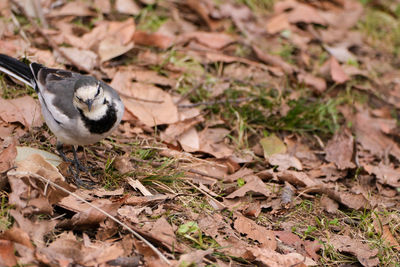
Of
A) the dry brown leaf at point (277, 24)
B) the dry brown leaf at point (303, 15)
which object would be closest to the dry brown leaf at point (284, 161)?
the dry brown leaf at point (277, 24)

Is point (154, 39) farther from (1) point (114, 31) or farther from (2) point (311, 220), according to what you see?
(2) point (311, 220)

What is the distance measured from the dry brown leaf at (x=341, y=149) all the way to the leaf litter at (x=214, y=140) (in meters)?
0.02

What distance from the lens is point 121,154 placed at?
15.5 ft

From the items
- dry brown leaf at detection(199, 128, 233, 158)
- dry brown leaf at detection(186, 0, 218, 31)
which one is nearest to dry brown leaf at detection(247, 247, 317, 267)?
dry brown leaf at detection(199, 128, 233, 158)

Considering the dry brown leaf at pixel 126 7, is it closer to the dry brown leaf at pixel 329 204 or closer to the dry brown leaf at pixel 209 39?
the dry brown leaf at pixel 209 39

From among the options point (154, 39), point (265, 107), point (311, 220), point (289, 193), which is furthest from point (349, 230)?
point (154, 39)

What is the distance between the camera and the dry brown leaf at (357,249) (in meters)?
3.91

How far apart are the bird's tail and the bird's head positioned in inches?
31.3

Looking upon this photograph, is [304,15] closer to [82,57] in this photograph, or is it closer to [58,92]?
[82,57]

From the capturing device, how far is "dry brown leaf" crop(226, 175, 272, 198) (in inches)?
176

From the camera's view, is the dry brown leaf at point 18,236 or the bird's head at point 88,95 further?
the bird's head at point 88,95

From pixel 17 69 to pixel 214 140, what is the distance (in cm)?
222

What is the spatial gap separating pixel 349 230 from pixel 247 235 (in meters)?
1.05

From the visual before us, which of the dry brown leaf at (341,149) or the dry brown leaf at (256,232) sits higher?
the dry brown leaf at (256,232)
